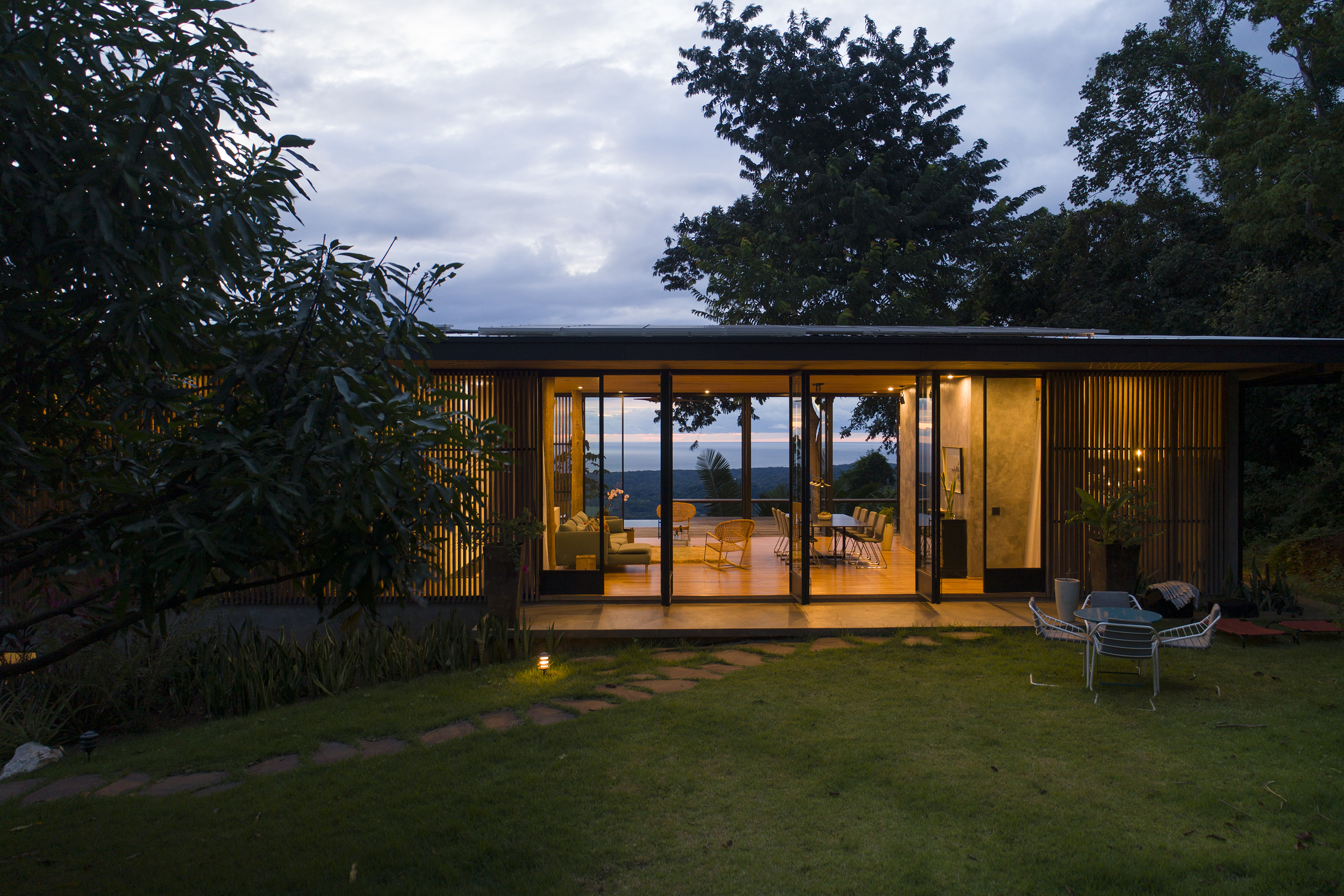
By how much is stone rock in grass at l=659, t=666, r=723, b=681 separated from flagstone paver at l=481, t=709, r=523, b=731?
141cm

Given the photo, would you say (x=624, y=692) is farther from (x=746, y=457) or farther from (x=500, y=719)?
(x=746, y=457)

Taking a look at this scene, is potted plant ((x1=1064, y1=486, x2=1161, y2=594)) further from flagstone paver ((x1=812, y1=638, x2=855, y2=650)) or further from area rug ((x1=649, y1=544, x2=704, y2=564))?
area rug ((x1=649, y1=544, x2=704, y2=564))

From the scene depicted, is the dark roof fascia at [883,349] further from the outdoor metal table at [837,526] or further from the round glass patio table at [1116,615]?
the outdoor metal table at [837,526]

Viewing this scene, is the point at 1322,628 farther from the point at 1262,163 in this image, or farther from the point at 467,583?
the point at 1262,163

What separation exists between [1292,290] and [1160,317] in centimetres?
278

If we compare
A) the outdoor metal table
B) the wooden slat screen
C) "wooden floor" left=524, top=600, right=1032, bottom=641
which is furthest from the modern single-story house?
the outdoor metal table

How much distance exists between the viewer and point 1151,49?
55.9 feet

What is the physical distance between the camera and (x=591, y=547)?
31.2 feet

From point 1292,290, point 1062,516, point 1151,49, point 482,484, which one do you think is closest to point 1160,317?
point 1292,290

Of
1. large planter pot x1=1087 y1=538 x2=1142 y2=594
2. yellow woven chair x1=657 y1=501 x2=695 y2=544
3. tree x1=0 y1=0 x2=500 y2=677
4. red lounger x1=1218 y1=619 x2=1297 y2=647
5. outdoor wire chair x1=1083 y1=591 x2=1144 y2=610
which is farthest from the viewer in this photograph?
yellow woven chair x1=657 y1=501 x2=695 y2=544

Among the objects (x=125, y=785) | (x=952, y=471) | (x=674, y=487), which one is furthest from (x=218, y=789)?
(x=674, y=487)

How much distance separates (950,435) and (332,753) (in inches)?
317

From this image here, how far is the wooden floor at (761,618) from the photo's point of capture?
24.9 feet

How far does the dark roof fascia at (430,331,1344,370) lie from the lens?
7715 mm
